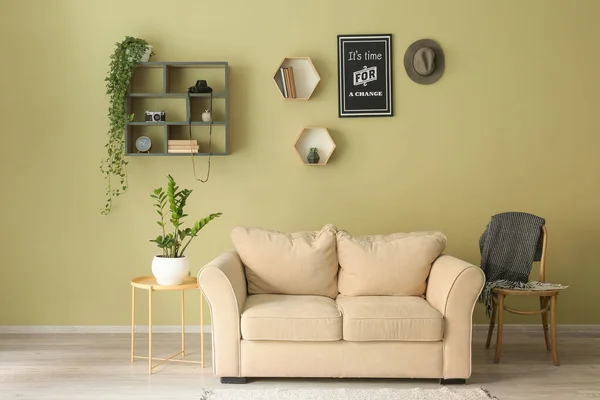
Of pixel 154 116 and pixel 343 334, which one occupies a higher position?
pixel 154 116

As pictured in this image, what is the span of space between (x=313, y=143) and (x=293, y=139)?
0.15 m

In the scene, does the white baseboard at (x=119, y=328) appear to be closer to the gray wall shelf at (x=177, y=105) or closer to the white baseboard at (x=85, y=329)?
the white baseboard at (x=85, y=329)

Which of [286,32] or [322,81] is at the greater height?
[286,32]

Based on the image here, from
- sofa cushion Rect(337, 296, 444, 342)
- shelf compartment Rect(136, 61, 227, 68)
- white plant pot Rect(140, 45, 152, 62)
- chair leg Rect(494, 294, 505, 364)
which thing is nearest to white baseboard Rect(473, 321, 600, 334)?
chair leg Rect(494, 294, 505, 364)

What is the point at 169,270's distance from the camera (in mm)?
3904

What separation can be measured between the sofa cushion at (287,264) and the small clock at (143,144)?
112 cm

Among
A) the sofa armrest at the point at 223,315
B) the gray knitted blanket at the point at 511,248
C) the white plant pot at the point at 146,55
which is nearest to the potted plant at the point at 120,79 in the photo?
the white plant pot at the point at 146,55

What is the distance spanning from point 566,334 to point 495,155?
141 centimetres

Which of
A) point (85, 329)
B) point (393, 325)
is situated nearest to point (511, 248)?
point (393, 325)

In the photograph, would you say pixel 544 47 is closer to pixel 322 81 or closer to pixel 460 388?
pixel 322 81

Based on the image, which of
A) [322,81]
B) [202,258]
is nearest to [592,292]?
[322,81]

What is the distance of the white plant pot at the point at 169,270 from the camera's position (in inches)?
154

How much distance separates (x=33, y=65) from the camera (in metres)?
4.86

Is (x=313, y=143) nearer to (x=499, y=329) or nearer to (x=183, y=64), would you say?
(x=183, y=64)
